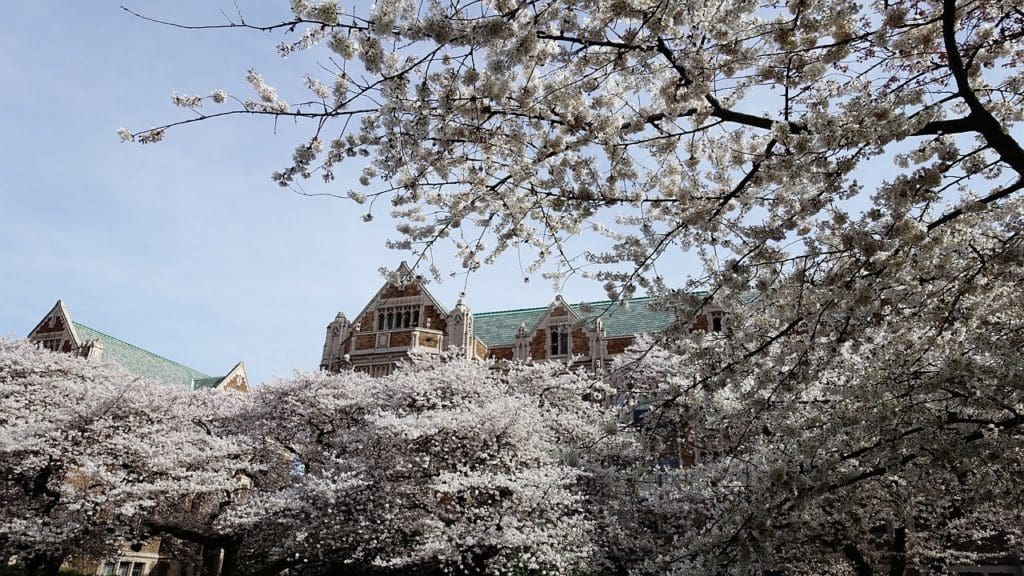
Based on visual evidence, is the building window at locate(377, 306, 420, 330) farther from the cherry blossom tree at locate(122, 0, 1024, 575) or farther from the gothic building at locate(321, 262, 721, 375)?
the cherry blossom tree at locate(122, 0, 1024, 575)

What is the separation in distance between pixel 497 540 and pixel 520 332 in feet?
49.6

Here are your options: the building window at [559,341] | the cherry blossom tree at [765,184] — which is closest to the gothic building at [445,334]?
the building window at [559,341]

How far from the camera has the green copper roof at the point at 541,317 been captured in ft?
91.6

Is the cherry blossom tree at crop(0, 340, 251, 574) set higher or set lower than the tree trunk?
higher

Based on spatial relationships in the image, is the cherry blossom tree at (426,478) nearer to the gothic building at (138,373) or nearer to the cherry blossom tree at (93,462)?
the cherry blossom tree at (93,462)

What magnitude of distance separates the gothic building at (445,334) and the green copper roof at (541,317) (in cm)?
6

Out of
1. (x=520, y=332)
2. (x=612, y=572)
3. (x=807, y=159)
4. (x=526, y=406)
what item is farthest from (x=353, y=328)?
(x=807, y=159)

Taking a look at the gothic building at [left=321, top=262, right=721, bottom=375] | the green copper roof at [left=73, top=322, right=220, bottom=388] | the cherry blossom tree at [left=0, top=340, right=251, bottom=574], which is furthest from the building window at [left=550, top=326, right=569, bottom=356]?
the green copper roof at [left=73, top=322, right=220, bottom=388]

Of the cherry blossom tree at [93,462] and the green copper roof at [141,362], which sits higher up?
the green copper roof at [141,362]

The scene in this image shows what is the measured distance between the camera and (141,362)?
35.2 metres

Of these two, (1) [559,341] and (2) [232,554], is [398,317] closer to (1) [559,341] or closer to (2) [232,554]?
(1) [559,341]

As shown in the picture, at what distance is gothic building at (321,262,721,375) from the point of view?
27259 millimetres

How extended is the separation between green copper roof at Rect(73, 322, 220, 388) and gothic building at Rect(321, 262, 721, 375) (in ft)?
31.0

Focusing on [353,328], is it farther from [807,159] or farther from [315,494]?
[807,159]
